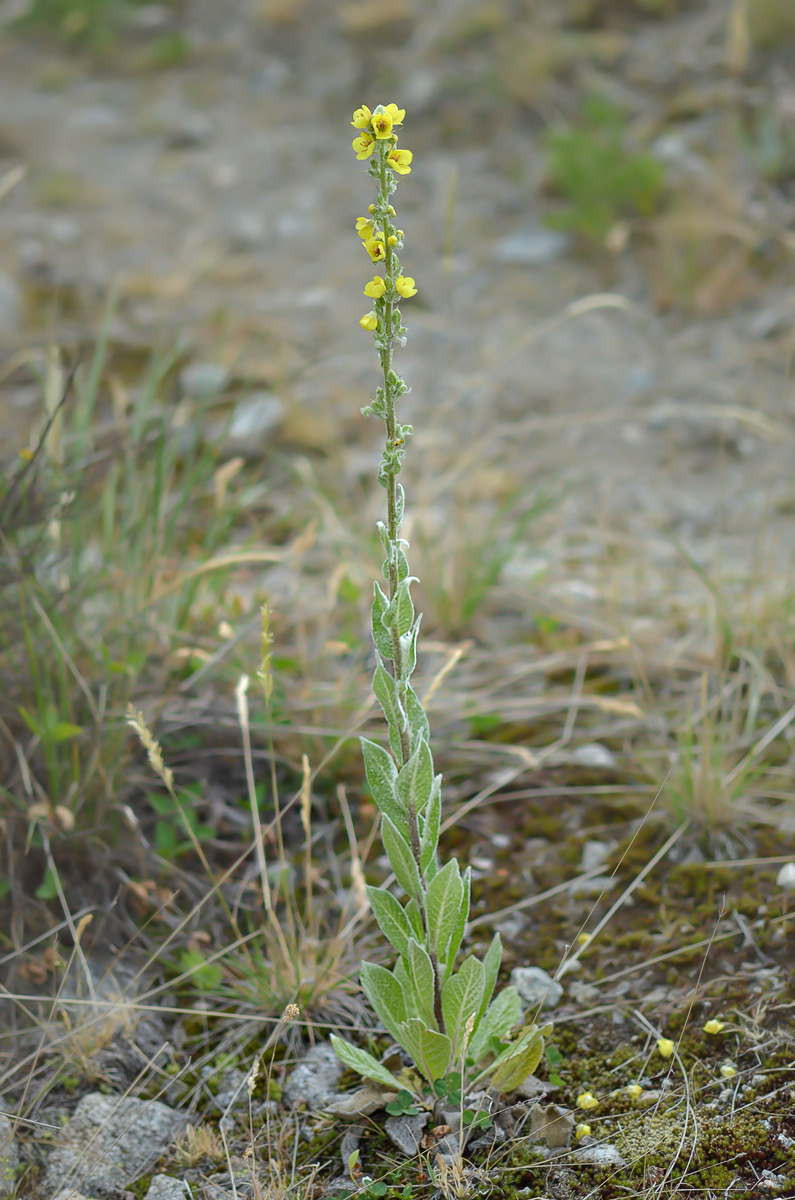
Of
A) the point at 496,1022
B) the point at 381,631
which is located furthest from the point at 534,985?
the point at 381,631

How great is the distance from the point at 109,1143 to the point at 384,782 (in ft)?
2.30

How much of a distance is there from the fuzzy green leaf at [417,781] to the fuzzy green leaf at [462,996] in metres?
0.23

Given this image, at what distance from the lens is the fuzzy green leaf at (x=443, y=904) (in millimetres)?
1359

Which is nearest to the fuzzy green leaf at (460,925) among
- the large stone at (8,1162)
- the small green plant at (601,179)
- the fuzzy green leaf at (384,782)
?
the fuzzy green leaf at (384,782)

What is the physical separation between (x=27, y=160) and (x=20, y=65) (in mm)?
1875

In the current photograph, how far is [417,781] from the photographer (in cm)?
133

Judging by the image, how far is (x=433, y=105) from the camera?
588 centimetres

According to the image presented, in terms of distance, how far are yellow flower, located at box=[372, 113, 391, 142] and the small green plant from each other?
3794 mm

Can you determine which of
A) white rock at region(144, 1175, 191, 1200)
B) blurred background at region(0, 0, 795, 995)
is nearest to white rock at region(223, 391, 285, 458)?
blurred background at region(0, 0, 795, 995)

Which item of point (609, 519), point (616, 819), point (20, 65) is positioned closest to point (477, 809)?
point (616, 819)

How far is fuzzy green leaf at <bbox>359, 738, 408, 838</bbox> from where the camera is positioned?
1.37m

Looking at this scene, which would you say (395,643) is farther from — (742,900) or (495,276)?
(495,276)

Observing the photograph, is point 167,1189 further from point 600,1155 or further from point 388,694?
point 388,694

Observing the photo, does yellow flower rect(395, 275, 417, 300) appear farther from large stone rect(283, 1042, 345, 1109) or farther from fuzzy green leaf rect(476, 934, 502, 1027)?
large stone rect(283, 1042, 345, 1109)
